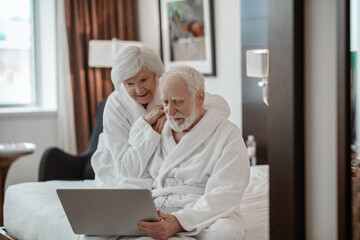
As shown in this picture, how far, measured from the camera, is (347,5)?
118 centimetres

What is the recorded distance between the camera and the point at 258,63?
3816 mm

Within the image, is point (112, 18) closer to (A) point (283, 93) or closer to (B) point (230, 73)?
(B) point (230, 73)

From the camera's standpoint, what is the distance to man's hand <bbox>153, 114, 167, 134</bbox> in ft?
8.10

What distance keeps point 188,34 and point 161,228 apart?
3384 millimetres

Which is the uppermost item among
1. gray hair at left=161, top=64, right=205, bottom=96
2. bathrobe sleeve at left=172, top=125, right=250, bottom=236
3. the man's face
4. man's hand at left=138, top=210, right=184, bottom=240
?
gray hair at left=161, top=64, right=205, bottom=96

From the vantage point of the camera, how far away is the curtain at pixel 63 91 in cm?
512

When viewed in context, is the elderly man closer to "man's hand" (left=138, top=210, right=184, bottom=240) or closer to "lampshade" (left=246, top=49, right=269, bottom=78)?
"man's hand" (left=138, top=210, right=184, bottom=240)

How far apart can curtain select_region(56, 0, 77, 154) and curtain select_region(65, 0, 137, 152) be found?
0.06m

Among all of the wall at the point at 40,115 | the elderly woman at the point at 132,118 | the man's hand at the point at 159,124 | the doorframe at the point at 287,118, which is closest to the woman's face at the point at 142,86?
the elderly woman at the point at 132,118

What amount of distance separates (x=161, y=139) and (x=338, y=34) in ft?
4.54

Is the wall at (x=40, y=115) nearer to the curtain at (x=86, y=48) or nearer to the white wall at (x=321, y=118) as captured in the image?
the curtain at (x=86, y=48)

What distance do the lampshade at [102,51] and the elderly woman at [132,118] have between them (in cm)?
230

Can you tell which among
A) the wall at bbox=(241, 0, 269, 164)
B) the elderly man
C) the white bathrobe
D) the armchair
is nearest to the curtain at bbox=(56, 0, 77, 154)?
the armchair

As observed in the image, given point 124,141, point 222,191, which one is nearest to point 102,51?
point 124,141
